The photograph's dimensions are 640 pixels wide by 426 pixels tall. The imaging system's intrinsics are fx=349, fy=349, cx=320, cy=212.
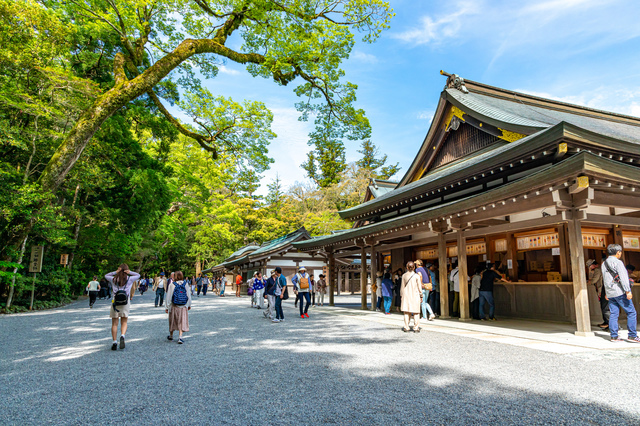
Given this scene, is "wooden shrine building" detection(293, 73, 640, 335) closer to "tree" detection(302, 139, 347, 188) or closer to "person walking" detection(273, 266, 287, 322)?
"person walking" detection(273, 266, 287, 322)

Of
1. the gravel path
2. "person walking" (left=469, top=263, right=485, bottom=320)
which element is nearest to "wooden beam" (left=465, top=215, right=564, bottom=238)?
"person walking" (left=469, top=263, right=485, bottom=320)

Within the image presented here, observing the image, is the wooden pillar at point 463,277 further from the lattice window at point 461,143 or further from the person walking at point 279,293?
the person walking at point 279,293

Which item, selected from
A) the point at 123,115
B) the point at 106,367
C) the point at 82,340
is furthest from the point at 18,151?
the point at 106,367

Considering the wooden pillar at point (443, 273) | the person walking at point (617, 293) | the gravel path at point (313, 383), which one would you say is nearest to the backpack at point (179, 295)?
the gravel path at point (313, 383)

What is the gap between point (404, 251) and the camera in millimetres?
14336

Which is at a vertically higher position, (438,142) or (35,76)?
(35,76)

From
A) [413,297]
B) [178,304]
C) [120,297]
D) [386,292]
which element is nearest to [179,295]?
[178,304]

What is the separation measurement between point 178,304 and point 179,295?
0.61 feet

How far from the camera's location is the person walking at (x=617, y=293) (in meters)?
6.28

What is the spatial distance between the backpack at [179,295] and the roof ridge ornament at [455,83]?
38.8 feet

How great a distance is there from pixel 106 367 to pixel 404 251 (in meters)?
11.4

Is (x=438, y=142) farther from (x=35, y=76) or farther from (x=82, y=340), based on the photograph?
(x=35, y=76)

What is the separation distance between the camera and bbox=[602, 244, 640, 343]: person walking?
628 centimetres

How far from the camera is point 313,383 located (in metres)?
4.22
